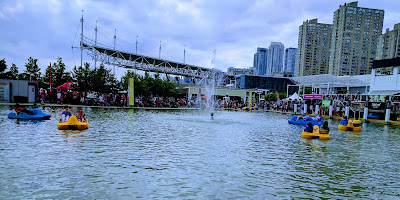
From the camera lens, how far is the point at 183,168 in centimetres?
1066

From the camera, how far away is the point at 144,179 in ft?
30.2

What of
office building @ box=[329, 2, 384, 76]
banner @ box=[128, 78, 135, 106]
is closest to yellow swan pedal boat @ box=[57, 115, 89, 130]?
banner @ box=[128, 78, 135, 106]

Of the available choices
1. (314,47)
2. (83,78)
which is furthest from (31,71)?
(314,47)

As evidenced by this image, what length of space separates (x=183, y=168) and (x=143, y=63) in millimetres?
90983

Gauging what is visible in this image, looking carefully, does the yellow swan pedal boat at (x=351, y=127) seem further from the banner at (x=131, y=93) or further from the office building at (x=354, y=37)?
the office building at (x=354, y=37)

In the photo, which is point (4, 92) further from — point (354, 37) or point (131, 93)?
point (354, 37)

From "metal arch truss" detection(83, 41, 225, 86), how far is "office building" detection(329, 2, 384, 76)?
68.1 meters

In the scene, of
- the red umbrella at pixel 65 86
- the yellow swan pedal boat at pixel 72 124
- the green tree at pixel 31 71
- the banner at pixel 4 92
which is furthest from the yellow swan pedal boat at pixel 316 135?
the green tree at pixel 31 71

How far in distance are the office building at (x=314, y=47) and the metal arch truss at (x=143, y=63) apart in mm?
84158

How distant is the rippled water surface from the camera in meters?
8.24

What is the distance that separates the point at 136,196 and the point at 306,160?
8.43 m

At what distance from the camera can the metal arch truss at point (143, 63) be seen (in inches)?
3374

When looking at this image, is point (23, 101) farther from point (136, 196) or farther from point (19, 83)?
point (136, 196)

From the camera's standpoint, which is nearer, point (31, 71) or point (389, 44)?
point (31, 71)
